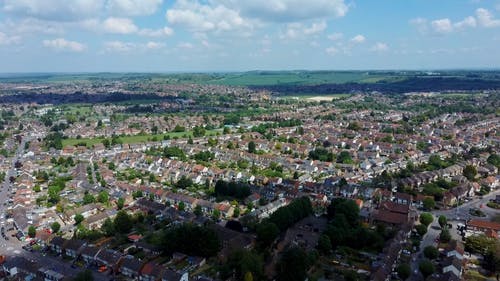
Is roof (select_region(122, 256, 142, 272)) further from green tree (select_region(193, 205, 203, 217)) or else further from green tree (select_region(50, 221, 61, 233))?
green tree (select_region(50, 221, 61, 233))

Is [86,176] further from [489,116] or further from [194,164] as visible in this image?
[489,116]

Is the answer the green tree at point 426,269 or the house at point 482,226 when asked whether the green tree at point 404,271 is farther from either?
the house at point 482,226

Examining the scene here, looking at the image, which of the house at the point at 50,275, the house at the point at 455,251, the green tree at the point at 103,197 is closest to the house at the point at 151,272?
the house at the point at 50,275

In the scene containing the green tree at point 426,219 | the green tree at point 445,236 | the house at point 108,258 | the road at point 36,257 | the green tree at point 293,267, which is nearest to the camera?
the green tree at point 293,267

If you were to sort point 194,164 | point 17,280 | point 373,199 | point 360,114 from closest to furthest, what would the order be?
point 17,280 < point 373,199 < point 194,164 < point 360,114

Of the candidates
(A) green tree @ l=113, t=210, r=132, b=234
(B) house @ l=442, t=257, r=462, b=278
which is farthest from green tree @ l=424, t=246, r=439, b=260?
(A) green tree @ l=113, t=210, r=132, b=234

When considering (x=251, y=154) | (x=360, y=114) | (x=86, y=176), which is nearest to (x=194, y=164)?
(x=251, y=154)
